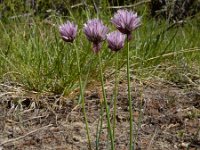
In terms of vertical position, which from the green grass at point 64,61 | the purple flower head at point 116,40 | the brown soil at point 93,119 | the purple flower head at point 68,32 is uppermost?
the purple flower head at point 68,32

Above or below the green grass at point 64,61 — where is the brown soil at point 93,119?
below

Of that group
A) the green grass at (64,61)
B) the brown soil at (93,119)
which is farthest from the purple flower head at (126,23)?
the green grass at (64,61)

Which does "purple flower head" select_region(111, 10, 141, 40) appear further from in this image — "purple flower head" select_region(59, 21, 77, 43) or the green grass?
the green grass

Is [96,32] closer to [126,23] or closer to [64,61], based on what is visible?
[126,23]

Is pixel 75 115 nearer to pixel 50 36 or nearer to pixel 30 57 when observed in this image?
pixel 30 57

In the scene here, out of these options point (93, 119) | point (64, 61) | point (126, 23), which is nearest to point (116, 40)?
point (126, 23)

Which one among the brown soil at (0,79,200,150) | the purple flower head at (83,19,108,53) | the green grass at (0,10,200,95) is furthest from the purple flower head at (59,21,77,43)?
the green grass at (0,10,200,95)

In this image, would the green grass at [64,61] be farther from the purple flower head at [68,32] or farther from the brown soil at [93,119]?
the purple flower head at [68,32]

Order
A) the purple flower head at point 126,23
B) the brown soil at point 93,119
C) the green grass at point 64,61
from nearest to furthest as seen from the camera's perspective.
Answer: the purple flower head at point 126,23, the brown soil at point 93,119, the green grass at point 64,61
